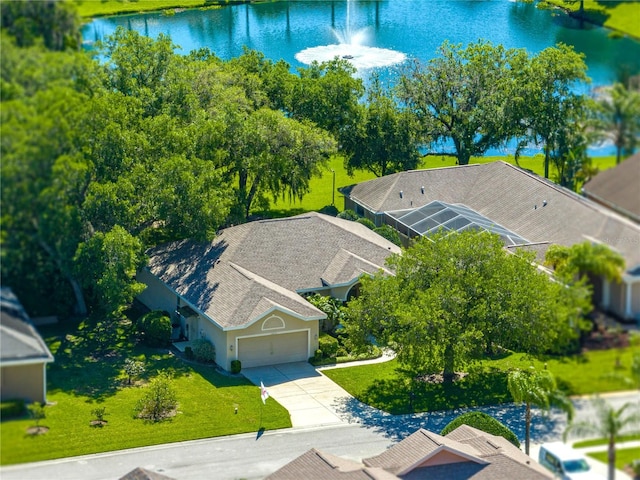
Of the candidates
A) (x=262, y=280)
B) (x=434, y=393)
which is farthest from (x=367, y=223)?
(x=434, y=393)

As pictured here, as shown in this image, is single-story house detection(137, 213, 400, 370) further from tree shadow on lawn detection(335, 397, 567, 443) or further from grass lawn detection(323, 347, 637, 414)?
tree shadow on lawn detection(335, 397, 567, 443)

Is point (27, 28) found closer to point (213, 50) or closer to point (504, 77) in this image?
point (504, 77)

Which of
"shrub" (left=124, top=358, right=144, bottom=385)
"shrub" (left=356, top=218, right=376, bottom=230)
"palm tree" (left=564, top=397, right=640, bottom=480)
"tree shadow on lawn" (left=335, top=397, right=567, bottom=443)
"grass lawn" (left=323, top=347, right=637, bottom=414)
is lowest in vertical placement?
"grass lawn" (left=323, top=347, right=637, bottom=414)

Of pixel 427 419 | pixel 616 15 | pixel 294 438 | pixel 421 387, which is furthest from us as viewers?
pixel 421 387

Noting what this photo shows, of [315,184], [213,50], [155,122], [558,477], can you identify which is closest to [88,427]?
[155,122]

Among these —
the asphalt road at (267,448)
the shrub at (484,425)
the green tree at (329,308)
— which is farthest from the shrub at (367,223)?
the shrub at (484,425)

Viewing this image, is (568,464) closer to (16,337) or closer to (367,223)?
(16,337)

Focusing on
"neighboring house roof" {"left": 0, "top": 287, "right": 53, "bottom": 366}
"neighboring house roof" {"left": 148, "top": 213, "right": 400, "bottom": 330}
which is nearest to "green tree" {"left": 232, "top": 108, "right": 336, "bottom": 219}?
"neighboring house roof" {"left": 148, "top": 213, "right": 400, "bottom": 330}
